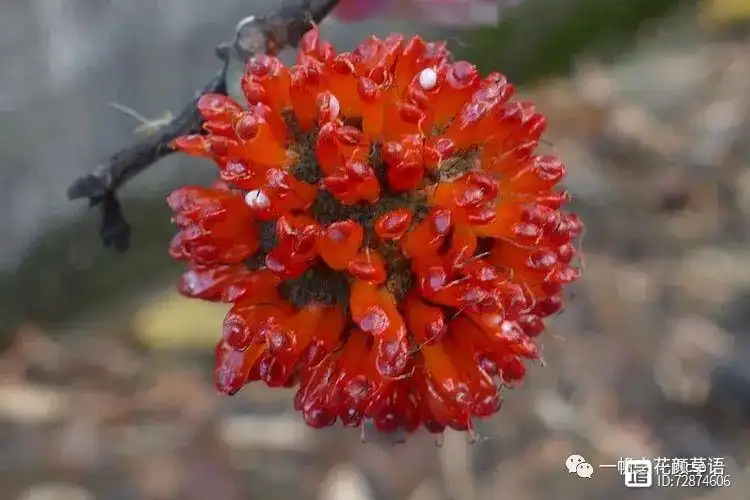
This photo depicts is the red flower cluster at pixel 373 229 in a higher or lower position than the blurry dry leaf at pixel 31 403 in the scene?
higher

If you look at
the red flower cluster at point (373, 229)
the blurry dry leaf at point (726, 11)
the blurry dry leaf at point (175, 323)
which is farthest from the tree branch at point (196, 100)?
the blurry dry leaf at point (726, 11)

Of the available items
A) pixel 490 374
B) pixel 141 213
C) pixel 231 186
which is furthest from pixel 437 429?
pixel 141 213

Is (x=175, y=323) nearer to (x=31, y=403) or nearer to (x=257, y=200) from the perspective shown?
(x=31, y=403)

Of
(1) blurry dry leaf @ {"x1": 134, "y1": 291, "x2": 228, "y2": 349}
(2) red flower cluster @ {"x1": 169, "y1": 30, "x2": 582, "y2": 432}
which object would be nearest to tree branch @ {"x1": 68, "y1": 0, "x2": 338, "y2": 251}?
(2) red flower cluster @ {"x1": 169, "y1": 30, "x2": 582, "y2": 432}

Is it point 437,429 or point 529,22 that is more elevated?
point 529,22

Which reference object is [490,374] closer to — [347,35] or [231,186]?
[231,186]

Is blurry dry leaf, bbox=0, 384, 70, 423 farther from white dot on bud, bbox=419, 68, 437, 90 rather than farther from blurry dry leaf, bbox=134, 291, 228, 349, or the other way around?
white dot on bud, bbox=419, 68, 437, 90

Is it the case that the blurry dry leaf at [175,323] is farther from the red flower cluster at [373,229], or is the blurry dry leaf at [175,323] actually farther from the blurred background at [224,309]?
the red flower cluster at [373,229]

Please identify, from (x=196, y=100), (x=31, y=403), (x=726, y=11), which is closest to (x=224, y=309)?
(x=31, y=403)
